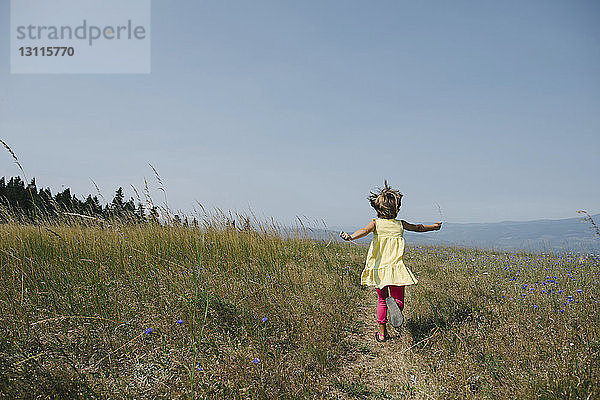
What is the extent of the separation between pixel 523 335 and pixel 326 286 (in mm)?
2919

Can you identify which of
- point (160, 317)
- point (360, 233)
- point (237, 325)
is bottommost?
point (237, 325)

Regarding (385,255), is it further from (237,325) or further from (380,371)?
(237,325)

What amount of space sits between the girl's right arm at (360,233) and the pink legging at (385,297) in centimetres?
74

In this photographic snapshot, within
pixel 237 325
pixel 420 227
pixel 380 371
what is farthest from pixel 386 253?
pixel 237 325

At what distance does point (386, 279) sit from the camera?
4359 millimetres

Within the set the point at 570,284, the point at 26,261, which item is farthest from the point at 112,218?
the point at 570,284

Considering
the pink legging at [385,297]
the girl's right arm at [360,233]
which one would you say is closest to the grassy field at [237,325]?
the pink legging at [385,297]

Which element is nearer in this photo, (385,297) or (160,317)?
(160,317)

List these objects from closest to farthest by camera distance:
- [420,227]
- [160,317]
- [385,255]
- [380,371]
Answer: [380,371], [160,317], [385,255], [420,227]

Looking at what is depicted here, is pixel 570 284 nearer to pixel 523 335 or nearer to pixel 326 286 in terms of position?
pixel 523 335

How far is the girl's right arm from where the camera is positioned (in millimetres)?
4390

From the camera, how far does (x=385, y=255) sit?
457 cm

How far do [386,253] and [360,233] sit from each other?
0.45 metres

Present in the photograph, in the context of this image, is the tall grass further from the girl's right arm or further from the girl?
the girl's right arm
